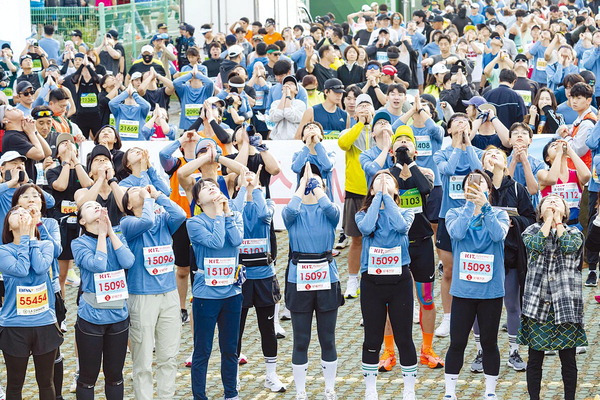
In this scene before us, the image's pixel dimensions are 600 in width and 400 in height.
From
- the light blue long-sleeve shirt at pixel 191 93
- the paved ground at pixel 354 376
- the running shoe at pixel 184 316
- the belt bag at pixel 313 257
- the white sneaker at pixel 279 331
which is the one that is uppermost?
the light blue long-sleeve shirt at pixel 191 93

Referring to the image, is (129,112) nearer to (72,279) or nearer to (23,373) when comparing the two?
(72,279)

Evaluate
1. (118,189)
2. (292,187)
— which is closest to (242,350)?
(118,189)

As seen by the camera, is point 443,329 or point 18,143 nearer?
point 443,329

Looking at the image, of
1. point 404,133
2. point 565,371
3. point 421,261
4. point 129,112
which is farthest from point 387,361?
point 129,112

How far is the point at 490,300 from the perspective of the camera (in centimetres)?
834

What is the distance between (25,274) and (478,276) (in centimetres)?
341

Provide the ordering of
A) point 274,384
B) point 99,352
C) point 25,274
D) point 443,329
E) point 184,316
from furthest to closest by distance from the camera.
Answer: point 184,316
point 443,329
point 274,384
point 99,352
point 25,274

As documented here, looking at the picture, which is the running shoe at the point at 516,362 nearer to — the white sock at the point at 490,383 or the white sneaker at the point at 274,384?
the white sock at the point at 490,383

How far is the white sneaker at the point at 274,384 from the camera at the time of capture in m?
9.09

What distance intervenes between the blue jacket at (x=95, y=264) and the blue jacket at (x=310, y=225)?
Result: 4.39 feet

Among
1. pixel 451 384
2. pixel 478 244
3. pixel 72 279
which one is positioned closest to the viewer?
pixel 478 244

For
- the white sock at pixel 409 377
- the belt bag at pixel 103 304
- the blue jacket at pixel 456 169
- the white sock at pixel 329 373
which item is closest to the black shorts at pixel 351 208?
the blue jacket at pixel 456 169

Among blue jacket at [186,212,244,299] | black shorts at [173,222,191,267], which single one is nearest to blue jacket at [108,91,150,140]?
black shorts at [173,222,191,267]

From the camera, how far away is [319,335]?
8.63 meters
